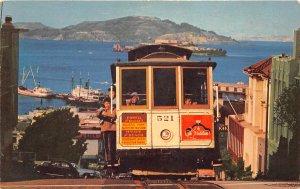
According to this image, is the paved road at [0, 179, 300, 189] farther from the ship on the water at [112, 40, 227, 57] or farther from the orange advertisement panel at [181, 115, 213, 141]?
the ship on the water at [112, 40, 227, 57]

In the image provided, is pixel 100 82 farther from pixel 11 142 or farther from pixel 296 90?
pixel 296 90

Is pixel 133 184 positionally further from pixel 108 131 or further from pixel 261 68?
pixel 261 68

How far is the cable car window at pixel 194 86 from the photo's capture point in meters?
25.3

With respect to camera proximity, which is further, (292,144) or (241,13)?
(292,144)

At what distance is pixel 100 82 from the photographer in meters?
26.1

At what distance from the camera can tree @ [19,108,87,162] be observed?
87.4 ft

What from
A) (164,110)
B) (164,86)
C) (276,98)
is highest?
(164,86)

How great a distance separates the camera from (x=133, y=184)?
25.2 m

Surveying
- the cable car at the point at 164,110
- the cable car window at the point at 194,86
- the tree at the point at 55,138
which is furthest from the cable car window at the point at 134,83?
the tree at the point at 55,138

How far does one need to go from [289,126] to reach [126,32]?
4171mm

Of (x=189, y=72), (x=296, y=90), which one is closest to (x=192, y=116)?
(x=189, y=72)

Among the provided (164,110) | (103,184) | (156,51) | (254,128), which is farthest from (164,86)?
(254,128)

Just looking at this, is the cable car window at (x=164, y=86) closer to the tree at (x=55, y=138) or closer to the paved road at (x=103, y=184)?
the paved road at (x=103, y=184)

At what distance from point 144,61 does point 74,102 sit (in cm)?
257
